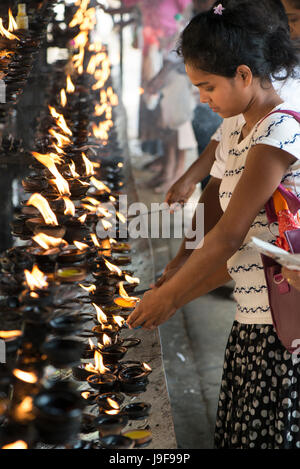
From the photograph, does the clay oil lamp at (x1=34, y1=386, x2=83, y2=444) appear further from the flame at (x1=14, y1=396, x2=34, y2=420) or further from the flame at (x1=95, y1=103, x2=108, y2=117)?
the flame at (x1=95, y1=103, x2=108, y2=117)

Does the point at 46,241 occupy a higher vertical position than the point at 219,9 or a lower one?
lower

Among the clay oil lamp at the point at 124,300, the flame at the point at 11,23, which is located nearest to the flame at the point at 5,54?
the flame at the point at 11,23

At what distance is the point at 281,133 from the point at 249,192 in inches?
7.7

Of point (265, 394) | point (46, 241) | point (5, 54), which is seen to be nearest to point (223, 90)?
point (46, 241)

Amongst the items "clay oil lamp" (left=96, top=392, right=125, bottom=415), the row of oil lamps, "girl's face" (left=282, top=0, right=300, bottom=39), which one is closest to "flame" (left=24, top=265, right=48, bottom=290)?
the row of oil lamps

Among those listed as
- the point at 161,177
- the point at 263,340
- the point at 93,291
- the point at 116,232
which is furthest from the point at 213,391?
the point at 161,177

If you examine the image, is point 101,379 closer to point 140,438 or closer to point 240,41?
point 140,438

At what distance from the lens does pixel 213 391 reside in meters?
3.79

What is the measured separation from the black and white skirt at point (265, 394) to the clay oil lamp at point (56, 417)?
82 centimetres

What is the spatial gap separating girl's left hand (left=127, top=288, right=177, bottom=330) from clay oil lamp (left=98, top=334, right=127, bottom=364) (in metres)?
0.27

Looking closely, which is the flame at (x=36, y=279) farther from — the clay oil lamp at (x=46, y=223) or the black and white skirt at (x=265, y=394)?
the black and white skirt at (x=265, y=394)

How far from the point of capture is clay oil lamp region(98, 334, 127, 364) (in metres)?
2.11

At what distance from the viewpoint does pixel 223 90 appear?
1.83 m
